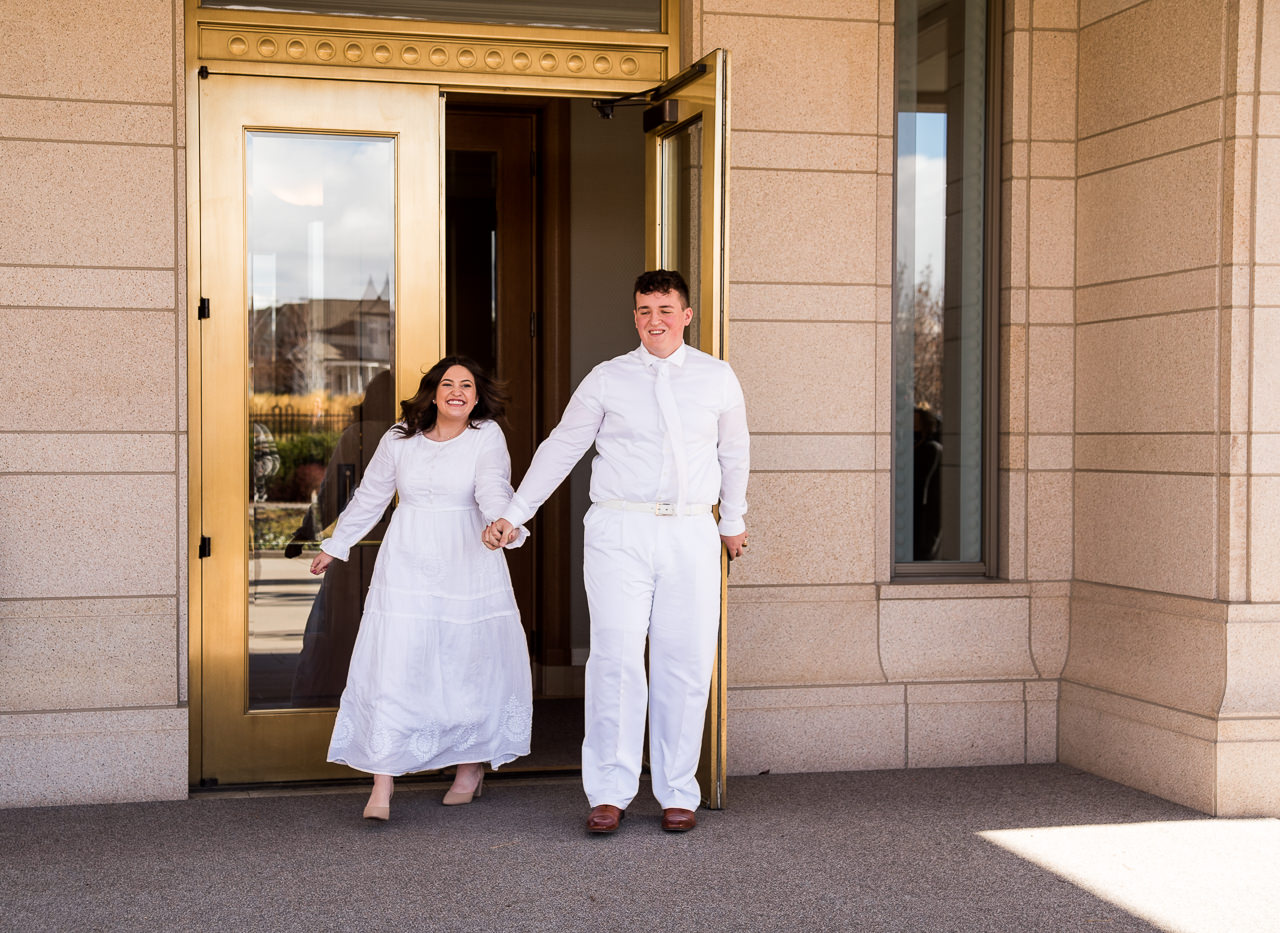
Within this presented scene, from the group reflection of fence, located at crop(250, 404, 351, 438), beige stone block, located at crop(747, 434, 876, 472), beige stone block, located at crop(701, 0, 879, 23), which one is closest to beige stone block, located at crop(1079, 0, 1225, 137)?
beige stone block, located at crop(701, 0, 879, 23)

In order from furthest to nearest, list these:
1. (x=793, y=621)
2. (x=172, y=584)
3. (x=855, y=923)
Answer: (x=793, y=621), (x=172, y=584), (x=855, y=923)

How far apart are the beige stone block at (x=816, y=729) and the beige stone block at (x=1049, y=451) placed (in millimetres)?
1151

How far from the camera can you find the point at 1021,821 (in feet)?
15.8

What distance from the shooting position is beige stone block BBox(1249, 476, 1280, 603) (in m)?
4.95

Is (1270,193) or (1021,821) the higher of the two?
(1270,193)

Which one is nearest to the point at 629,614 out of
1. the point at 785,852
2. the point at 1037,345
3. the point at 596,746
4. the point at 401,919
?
the point at 596,746

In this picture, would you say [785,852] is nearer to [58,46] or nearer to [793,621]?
[793,621]

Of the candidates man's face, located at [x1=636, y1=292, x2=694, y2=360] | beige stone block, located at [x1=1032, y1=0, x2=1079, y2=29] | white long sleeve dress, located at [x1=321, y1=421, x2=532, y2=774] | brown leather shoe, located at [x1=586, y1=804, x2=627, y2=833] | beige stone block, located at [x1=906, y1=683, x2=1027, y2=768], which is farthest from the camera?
beige stone block, located at [x1=1032, y1=0, x2=1079, y2=29]

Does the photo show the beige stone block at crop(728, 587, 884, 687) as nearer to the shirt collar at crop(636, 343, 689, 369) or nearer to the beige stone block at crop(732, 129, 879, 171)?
the shirt collar at crop(636, 343, 689, 369)

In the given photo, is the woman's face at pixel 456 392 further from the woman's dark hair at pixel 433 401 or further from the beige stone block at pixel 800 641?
the beige stone block at pixel 800 641

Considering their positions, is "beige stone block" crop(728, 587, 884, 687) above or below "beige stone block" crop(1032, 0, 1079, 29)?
below

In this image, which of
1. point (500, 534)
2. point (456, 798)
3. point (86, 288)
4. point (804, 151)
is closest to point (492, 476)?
point (500, 534)

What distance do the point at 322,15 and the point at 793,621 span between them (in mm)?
3044

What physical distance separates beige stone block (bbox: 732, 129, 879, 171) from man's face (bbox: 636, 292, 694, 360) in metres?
1.11
